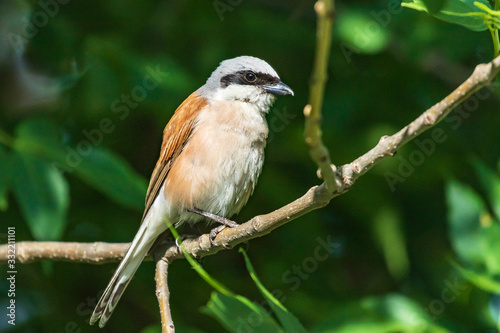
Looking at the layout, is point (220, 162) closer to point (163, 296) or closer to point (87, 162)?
point (87, 162)

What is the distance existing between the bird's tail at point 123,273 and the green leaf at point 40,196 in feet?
1.52

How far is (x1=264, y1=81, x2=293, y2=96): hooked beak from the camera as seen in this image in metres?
3.68

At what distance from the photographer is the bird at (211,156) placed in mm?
3594

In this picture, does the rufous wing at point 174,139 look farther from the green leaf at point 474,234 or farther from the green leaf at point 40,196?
the green leaf at point 474,234

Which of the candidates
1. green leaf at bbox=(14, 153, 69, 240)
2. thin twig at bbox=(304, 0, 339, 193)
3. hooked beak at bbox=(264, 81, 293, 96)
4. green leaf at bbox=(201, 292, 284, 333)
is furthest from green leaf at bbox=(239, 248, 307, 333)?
hooked beak at bbox=(264, 81, 293, 96)

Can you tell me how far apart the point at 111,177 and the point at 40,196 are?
39 centimetres

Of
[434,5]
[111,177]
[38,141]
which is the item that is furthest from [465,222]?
[38,141]

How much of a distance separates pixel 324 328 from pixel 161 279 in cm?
87

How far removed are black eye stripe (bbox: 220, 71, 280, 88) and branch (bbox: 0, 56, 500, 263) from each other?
1.23 metres

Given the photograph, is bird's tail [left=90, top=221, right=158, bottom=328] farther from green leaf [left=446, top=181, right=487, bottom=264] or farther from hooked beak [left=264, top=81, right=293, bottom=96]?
green leaf [left=446, top=181, right=487, bottom=264]

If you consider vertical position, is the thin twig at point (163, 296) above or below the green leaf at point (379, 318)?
below

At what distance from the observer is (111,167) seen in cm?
323

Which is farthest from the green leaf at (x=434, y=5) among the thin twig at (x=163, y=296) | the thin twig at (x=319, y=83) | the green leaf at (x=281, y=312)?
the thin twig at (x=163, y=296)

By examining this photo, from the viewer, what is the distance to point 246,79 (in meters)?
3.89
